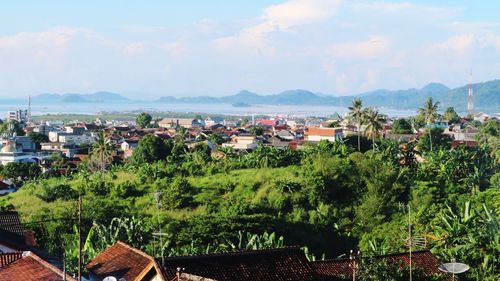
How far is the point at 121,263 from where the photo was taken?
1989 centimetres

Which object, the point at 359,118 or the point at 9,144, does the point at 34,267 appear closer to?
the point at 359,118

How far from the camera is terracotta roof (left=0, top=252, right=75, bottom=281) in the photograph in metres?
16.5

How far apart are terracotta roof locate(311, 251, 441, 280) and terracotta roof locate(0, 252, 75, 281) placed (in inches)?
347

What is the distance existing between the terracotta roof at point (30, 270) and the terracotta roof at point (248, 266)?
2.68 m

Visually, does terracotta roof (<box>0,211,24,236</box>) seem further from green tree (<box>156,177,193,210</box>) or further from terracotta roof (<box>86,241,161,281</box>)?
green tree (<box>156,177,193,210</box>)

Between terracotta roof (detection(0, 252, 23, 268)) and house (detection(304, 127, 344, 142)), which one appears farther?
house (detection(304, 127, 344, 142))

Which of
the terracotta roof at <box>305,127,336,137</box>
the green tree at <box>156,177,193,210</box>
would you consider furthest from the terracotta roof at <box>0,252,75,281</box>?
the terracotta roof at <box>305,127,336,137</box>

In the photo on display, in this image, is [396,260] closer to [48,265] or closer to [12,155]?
[48,265]

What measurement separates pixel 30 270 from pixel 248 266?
211 inches

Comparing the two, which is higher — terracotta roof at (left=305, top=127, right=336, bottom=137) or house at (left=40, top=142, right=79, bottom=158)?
terracotta roof at (left=305, top=127, right=336, bottom=137)

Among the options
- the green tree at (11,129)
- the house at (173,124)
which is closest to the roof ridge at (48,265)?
the green tree at (11,129)

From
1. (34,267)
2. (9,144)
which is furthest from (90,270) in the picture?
(9,144)

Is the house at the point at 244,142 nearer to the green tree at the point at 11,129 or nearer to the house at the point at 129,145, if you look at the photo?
the house at the point at 129,145

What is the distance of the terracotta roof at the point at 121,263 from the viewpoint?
18875 mm
